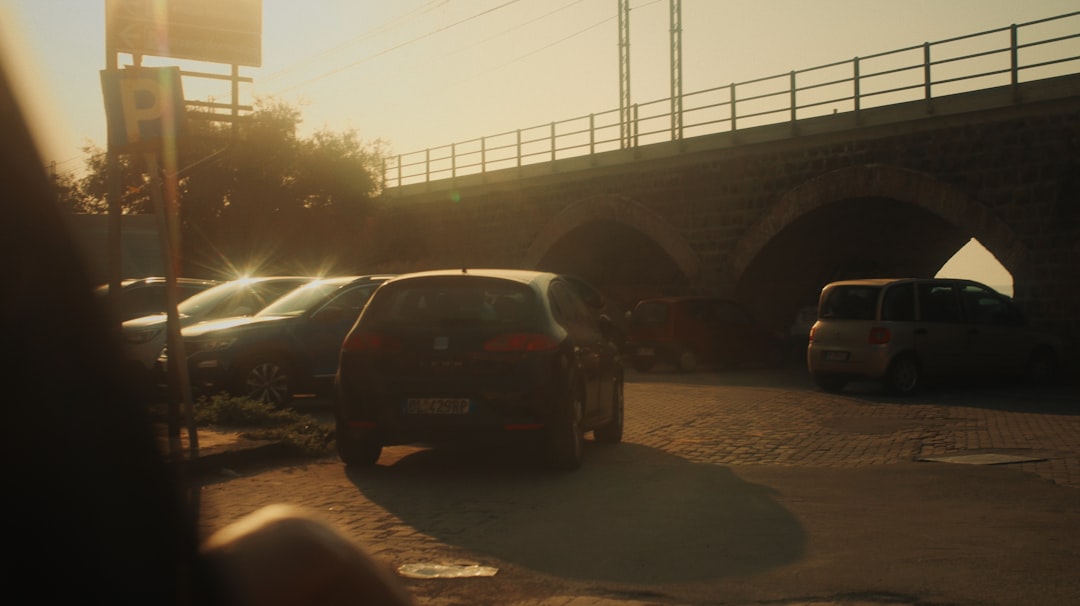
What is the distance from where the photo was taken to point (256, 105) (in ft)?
129

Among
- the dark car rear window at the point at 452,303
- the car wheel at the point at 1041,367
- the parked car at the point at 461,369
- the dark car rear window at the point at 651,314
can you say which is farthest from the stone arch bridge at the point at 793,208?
the dark car rear window at the point at 452,303

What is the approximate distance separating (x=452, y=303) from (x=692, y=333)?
15.0m

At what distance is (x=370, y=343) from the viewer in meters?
8.60

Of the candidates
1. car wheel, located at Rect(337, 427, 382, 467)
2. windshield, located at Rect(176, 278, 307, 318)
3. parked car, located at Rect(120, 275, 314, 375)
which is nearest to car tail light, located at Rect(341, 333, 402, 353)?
car wheel, located at Rect(337, 427, 382, 467)

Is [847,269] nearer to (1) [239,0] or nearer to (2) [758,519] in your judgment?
(2) [758,519]

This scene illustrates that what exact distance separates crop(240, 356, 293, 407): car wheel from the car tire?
11196mm

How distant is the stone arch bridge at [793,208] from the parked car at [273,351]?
43.7ft

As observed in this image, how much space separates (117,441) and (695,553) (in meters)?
3.92

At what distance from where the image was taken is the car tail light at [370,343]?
8.55 metres

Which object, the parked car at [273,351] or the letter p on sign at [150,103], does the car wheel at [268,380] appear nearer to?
the parked car at [273,351]

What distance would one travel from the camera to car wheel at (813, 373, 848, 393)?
1747cm

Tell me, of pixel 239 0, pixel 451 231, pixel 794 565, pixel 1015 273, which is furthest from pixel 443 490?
pixel 239 0

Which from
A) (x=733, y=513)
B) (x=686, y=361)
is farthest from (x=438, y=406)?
(x=686, y=361)

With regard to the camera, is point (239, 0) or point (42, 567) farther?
point (239, 0)
